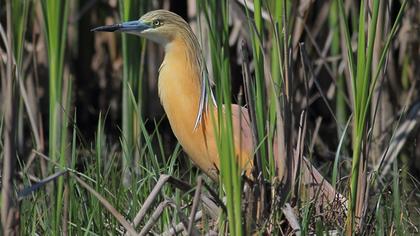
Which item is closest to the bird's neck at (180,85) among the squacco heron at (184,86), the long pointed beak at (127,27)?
the squacco heron at (184,86)

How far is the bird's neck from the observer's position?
3.10 meters

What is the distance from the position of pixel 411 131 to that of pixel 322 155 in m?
0.45

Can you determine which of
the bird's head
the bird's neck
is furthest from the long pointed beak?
the bird's neck

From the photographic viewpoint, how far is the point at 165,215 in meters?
2.50

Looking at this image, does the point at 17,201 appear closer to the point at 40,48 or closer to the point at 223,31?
the point at 223,31

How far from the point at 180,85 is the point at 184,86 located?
0.01m

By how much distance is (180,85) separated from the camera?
3105mm

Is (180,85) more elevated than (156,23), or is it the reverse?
(156,23)

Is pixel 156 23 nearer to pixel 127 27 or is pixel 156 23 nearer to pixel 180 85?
pixel 127 27

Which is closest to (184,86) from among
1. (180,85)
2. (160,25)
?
(180,85)

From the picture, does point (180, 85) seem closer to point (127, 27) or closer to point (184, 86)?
point (184, 86)

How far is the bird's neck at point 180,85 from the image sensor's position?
10.2ft

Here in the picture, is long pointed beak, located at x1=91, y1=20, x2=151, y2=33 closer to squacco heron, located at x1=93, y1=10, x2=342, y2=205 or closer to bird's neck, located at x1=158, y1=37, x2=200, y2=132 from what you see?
squacco heron, located at x1=93, y1=10, x2=342, y2=205

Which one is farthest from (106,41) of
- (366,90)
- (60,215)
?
(366,90)
